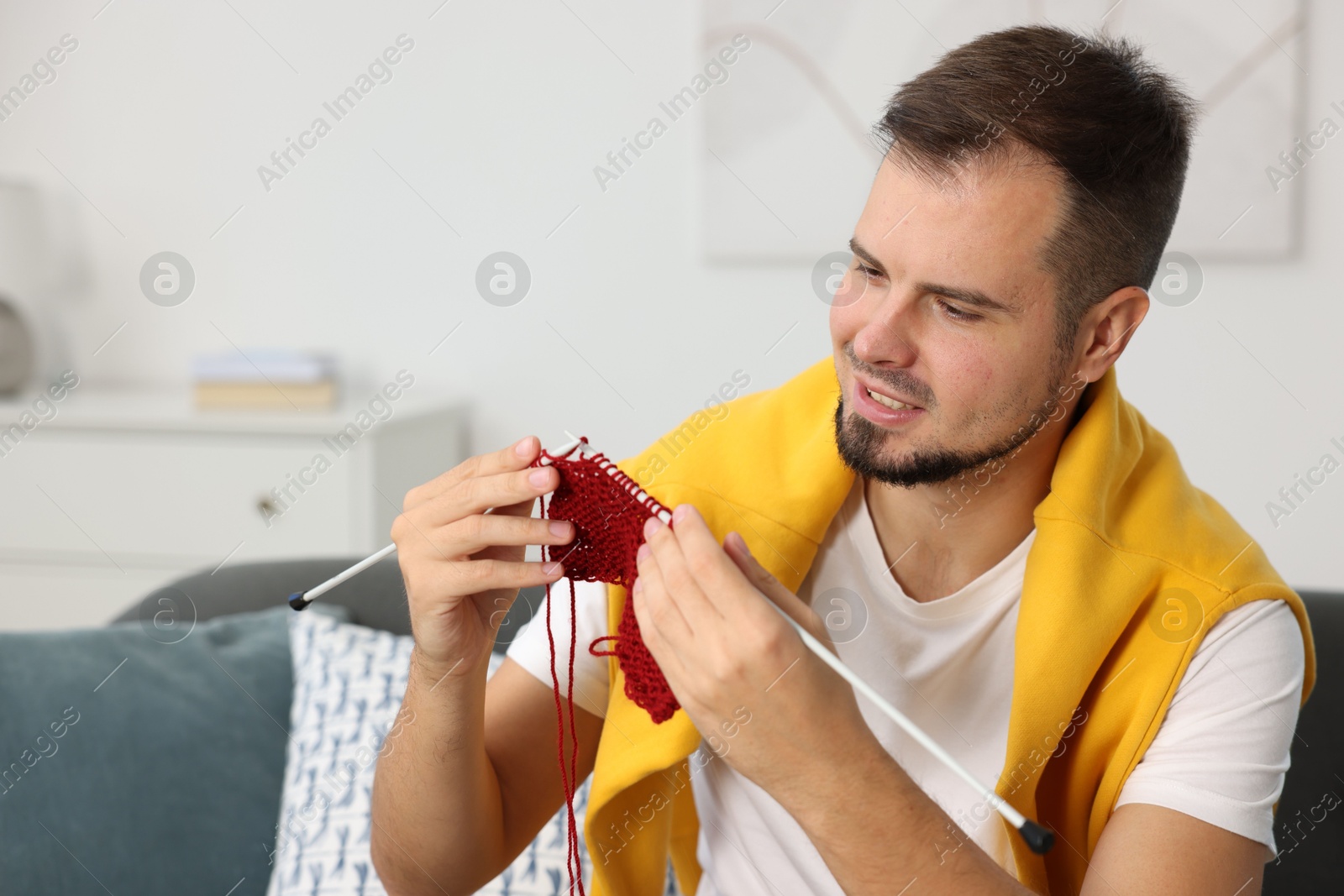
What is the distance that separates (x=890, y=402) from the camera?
125cm

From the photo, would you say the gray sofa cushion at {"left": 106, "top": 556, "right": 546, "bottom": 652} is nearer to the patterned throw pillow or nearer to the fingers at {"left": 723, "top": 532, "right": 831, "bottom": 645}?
the patterned throw pillow

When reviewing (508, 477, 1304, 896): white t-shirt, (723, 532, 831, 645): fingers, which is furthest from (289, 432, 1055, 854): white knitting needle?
(508, 477, 1304, 896): white t-shirt

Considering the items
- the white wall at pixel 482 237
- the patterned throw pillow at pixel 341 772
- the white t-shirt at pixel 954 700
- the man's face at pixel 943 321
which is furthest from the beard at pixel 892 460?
the white wall at pixel 482 237

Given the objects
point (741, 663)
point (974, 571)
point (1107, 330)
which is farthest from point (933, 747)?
point (1107, 330)

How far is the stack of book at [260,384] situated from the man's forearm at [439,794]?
1.72 m

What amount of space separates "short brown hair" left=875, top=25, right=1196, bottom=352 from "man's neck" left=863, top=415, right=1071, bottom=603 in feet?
0.53

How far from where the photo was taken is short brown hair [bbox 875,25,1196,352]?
1.23 meters

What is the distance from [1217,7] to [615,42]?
1372 millimetres

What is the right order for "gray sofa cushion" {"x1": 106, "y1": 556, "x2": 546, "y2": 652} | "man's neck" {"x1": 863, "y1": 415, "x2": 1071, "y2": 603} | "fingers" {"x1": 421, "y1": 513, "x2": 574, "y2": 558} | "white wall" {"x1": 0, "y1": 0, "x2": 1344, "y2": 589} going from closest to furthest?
"fingers" {"x1": 421, "y1": 513, "x2": 574, "y2": 558}, "man's neck" {"x1": 863, "y1": 415, "x2": 1071, "y2": 603}, "gray sofa cushion" {"x1": 106, "y1": 556, "x2": 546, "y2": 652}, "white wall" {"x1": 0, "y1": 0, "x2": 1344, "y2": 589}

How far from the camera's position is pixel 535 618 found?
1404 mm

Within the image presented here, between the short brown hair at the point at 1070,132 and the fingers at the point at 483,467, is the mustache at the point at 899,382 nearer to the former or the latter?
the short brown hair at the point at 1070,132

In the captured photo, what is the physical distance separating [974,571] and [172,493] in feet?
6.86

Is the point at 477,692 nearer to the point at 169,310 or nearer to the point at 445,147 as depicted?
the point at 445,147

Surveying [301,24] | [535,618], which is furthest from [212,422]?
[535,618]
